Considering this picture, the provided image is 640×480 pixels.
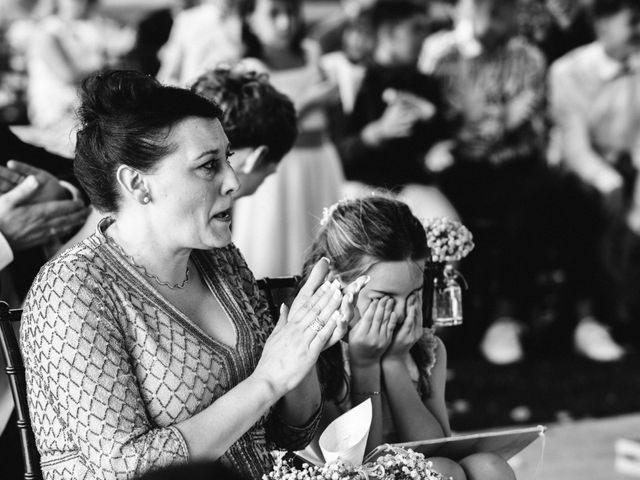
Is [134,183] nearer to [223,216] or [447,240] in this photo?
[223,216]

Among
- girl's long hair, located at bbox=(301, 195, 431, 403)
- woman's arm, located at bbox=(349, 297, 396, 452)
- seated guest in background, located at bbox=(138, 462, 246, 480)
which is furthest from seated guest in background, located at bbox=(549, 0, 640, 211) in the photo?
seated guest in background, located at bbox=(138, 462, 246, 480)

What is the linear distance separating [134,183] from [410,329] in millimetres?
799

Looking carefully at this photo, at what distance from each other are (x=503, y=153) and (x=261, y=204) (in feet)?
4.78

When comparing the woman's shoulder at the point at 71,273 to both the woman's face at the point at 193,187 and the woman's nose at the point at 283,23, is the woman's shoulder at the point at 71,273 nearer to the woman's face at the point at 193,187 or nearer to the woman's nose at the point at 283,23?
the woman's face at the point at 193,187

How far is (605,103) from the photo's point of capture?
5.91 meters

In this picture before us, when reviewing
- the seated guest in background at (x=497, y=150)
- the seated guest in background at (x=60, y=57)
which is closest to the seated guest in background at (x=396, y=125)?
the seated guest in background at (x=497, y=150)

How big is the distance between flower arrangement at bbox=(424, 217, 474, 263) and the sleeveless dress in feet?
6.19

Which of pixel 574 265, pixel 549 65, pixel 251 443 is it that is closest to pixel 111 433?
pixel 251 443

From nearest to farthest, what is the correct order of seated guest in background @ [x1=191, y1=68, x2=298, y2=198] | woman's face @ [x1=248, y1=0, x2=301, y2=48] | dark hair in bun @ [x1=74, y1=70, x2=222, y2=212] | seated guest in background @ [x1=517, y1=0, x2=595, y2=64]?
1. dark hair in bun @ [x1=74, y1=70, x2=222, y2=212]
2. seated guest in background @ [x1=191, y1=68, x2=298, y2=198]
3. woman's face @ [x1=248, y1=0, x2=301, y2=48]
4. seated guest in background @ [x1=517, y1=0, x2=595, y2=64]

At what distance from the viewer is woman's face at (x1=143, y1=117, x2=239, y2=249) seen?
1938mm

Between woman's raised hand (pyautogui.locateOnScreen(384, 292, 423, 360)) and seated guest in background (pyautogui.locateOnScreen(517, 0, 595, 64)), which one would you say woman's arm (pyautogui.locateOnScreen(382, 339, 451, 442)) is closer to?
woman's raised hand (pyautogui.locateOnScreen(384, 292, 423, 360))

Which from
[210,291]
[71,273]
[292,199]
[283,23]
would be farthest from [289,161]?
[71,273]

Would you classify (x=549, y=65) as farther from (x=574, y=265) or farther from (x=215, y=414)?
(x=215, y=414)

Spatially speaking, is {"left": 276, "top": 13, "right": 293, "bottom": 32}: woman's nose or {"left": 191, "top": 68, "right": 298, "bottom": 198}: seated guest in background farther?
{"left": 276, "top": 13, "right": 293, "bottom": 32}: woman's nose
